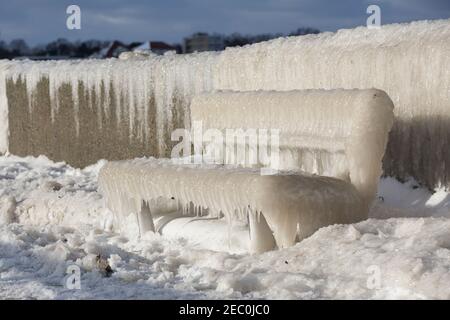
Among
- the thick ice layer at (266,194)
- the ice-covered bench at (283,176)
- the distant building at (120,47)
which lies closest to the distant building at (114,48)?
the distant building at (120,47)

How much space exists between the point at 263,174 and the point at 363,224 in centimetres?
79

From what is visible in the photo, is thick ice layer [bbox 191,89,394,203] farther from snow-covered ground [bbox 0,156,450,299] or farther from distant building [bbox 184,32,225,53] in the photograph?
distant building [bbox 184,32,225,53]

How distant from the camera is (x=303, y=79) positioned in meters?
8.49

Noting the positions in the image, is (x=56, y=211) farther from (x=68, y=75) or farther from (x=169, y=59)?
(x=68, y=75)

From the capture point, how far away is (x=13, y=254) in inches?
266

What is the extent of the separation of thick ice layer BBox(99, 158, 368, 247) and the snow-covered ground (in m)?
0.22

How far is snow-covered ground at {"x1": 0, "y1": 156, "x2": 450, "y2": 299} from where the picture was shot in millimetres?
4992

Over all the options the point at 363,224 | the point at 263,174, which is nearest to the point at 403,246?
the point at 363,224

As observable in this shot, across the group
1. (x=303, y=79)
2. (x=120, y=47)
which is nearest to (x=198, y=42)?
(x=120, y=47)

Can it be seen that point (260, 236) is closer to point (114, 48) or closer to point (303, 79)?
point (303, 79)

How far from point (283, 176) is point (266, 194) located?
0.63ft

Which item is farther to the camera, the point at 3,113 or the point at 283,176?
the point at 3,113

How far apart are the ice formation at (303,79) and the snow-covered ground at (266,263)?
0.48 metres

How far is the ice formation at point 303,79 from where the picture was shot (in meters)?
7.16
